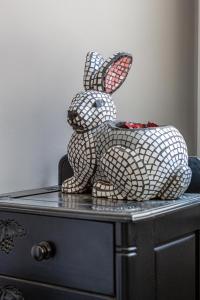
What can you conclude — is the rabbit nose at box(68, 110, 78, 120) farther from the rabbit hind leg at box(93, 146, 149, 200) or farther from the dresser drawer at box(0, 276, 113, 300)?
the dresser drawer at box(0, 276, 113, 300)

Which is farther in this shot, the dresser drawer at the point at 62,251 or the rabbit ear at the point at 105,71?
Answer: the rabbit ear at the point at 105,71

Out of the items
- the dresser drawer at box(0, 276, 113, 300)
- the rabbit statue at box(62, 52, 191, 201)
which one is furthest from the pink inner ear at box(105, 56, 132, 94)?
the dresser drawer at box(0, 276, 113, 300)

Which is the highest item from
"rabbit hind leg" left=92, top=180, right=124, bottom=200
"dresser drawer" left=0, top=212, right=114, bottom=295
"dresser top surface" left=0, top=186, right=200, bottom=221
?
"rabbit hind leg" left=92, top=180, right=124, bottom=200

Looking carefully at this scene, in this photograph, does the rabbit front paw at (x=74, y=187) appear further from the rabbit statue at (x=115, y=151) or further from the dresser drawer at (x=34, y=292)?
the dresser drawer at (x=34, y=292)

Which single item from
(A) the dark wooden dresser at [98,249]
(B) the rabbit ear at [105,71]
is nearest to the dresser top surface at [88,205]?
(A) the dark wooden dresser at [98,249]

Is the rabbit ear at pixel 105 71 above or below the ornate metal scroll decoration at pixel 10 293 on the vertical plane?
above

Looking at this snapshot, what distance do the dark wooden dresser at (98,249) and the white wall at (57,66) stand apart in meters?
0.27

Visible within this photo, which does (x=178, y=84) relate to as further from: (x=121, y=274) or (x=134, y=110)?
(x=121, y=274)

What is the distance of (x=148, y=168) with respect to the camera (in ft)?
3.38

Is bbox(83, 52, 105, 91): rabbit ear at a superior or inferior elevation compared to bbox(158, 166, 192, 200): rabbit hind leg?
superior

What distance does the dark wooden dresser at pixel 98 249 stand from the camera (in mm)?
910

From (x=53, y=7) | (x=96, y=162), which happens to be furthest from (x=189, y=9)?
(x=96, y=162)

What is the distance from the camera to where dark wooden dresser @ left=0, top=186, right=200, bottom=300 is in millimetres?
910

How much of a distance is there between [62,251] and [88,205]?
0.11 meters
